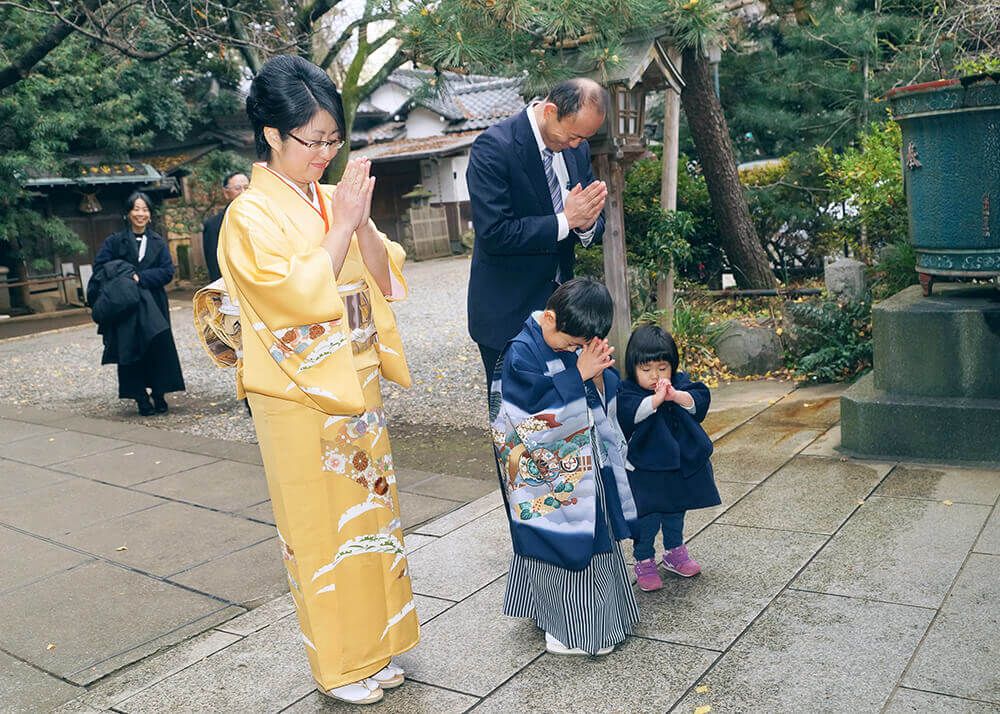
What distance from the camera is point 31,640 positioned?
3.72 metres

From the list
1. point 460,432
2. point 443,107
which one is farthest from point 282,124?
point 443,107

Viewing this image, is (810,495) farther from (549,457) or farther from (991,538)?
(549,457)

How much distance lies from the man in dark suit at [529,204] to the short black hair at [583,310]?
0.59m

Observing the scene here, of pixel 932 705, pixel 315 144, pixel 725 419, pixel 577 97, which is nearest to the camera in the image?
pixel 932 705

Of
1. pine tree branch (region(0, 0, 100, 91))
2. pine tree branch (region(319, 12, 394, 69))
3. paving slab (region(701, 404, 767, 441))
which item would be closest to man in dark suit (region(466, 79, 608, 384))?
paving slab (region(701, 404, 767, 441))

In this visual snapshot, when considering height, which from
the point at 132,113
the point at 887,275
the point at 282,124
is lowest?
the point at 887,275

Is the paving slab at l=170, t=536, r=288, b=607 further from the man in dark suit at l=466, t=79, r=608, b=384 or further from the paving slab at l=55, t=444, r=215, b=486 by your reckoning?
the paving slab at l=55, t=444, r=215, b=486

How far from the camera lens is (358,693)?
3002 mm

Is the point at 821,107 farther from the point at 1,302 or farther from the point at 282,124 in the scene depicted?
the point at 1,302

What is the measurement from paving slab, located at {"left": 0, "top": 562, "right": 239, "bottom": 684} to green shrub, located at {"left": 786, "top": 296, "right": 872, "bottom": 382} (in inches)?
181

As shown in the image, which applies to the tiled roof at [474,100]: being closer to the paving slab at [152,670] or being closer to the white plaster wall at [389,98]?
the white plaster wall at [389,98]

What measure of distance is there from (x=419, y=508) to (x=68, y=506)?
2219 millimetres

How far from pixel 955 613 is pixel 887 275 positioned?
3.95 meters

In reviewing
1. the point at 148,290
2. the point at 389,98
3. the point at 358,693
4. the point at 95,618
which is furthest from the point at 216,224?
the point at 389,98
